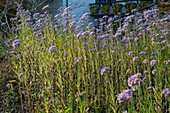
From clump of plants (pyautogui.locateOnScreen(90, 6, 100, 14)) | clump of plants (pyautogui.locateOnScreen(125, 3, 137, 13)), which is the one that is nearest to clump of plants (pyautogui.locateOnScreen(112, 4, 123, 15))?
clump of plants (pyautogui.locateOnScreen(125, 3, 137, 13))

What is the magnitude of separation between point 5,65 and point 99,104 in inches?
123

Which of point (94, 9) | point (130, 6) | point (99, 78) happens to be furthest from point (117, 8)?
point (99, 78)

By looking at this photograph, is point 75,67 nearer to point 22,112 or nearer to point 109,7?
point 22,112

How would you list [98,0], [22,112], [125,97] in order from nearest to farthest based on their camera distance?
[125,97] < [22,112] < [98,0]

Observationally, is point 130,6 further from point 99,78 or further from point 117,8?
point 99,78

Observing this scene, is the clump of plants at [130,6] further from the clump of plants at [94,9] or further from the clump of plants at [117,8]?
the clump of plants at [94,9]

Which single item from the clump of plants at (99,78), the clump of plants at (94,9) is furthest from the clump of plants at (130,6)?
the clump of plants at (99,78)

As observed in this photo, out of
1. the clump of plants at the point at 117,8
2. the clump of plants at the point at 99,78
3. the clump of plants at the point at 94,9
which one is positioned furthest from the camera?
the clump of plants at the point at 94,9

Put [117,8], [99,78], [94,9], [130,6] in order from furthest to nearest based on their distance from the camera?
[94,9]
[117,8]
[130,6]
[99,78]

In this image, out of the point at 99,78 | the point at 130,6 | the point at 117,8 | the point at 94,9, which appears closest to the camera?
the point at 99,78

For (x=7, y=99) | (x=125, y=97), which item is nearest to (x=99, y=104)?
(x=125, y=97)

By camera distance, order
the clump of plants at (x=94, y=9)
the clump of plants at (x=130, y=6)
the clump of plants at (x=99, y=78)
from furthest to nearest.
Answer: the clump of plants at (x=94, y=9), the clump of plants at (x=130, y=6), the clump of plants at (x=99, y=78)

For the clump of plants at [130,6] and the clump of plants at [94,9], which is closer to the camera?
the clump of plants at [130,6]

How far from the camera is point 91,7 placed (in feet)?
41.7
